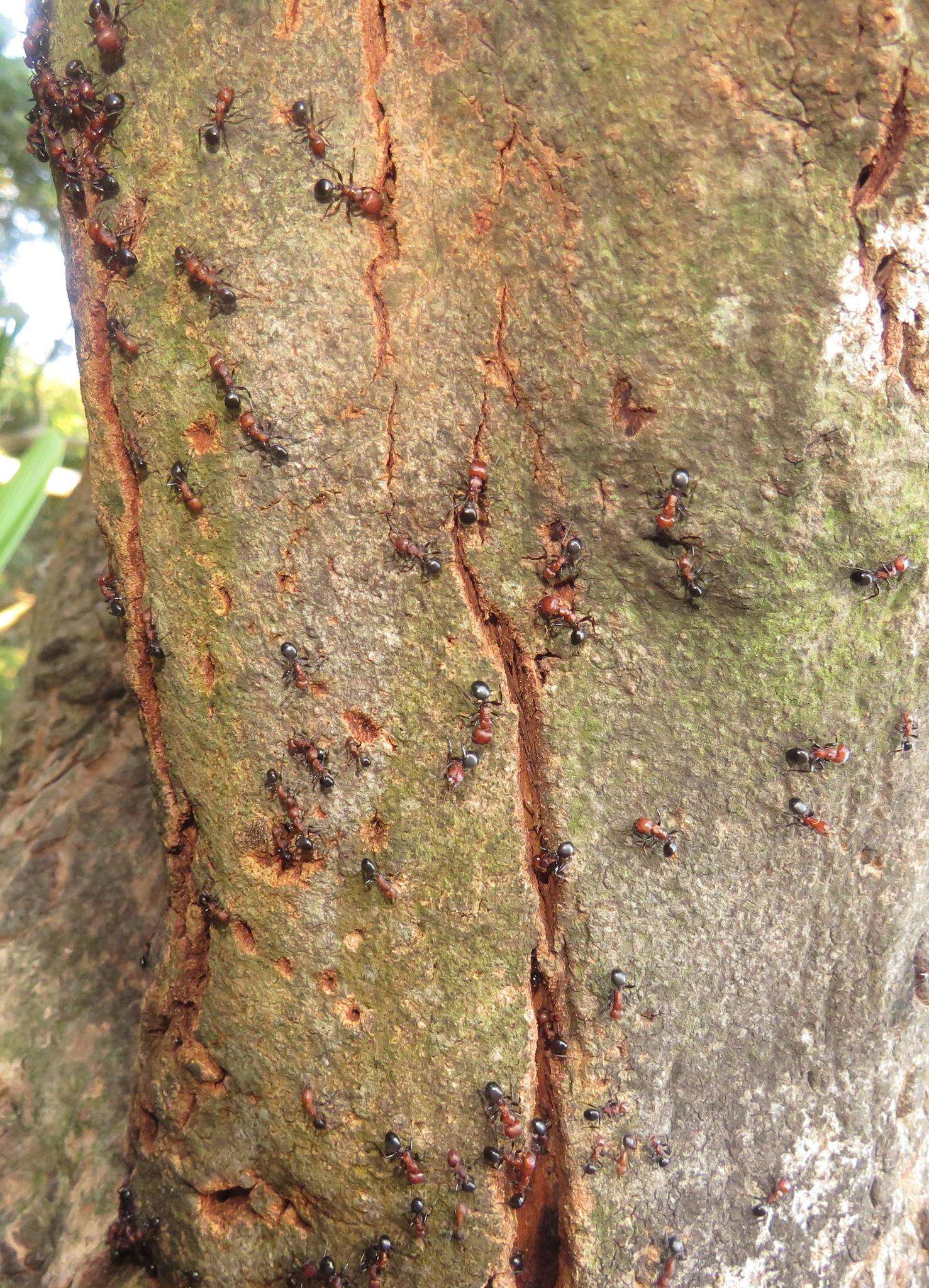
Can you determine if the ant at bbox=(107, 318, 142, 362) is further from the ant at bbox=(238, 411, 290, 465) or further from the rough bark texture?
the rough bark texture

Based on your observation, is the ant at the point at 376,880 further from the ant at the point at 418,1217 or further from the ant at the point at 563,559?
the ant at the point at 563,559

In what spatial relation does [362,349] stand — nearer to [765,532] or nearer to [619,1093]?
[765,532]

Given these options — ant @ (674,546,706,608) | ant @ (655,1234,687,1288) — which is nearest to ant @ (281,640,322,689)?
ant @ (674,546,706,608)

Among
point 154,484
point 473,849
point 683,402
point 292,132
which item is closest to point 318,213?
point 292,132

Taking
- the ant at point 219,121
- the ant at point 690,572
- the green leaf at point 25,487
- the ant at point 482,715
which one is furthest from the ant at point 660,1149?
the ant at point 219,121

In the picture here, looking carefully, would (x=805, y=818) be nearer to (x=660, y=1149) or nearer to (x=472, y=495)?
(x=660, y=1149)
